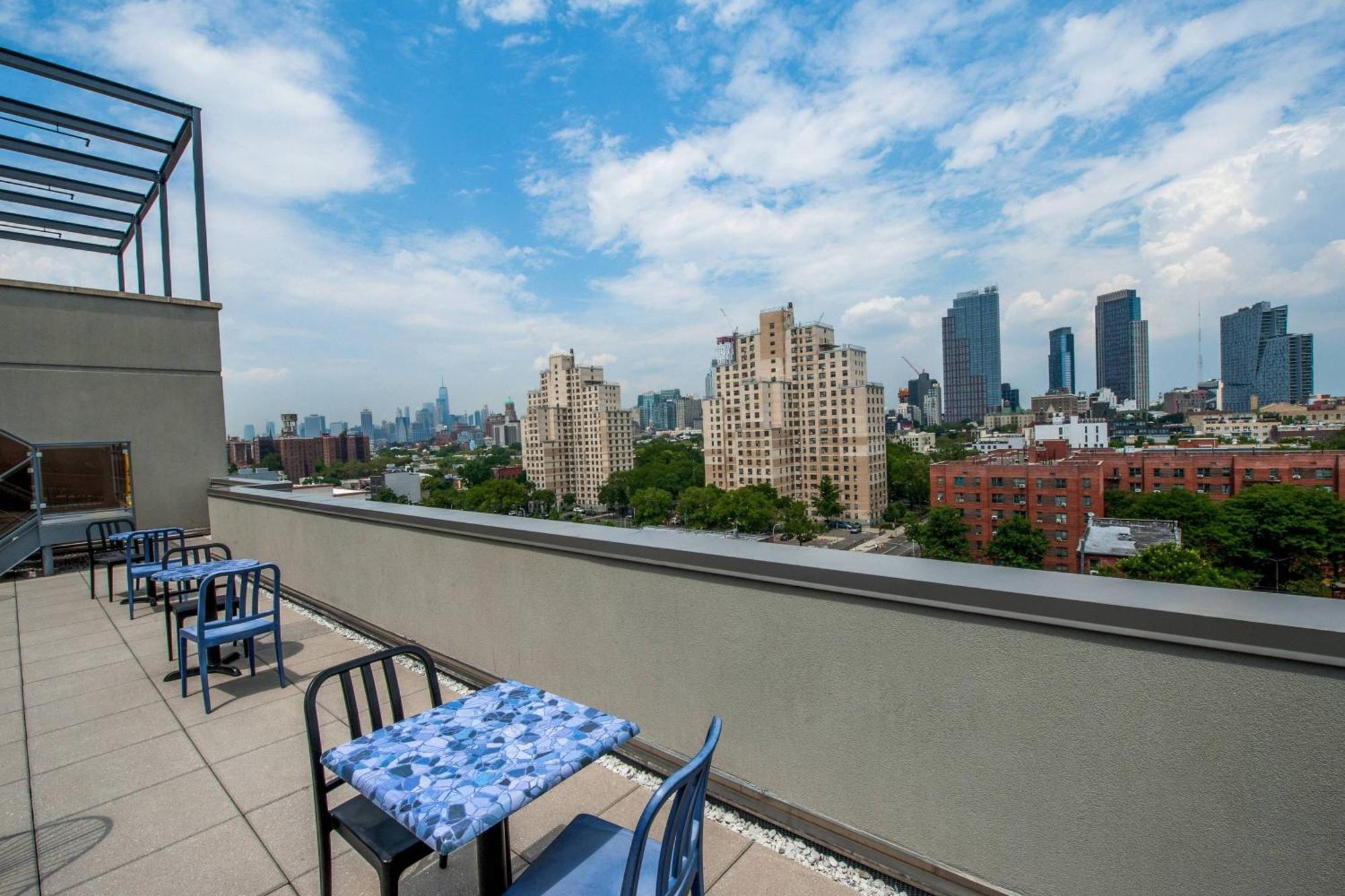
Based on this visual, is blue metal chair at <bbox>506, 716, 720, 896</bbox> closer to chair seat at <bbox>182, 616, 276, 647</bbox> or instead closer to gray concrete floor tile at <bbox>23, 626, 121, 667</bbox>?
chair seat at <bbox>182, 616, 276, 647</bbox>

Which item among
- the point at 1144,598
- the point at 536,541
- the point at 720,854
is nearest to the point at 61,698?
the point at 536,541

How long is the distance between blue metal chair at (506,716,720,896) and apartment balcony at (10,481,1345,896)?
27.5 inches

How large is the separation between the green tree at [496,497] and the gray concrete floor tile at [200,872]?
2098 inches

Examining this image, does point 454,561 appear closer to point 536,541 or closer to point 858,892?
point 536,541

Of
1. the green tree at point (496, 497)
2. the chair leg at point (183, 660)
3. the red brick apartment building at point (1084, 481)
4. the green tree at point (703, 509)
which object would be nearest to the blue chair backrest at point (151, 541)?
the chair leg at point (183, 660)

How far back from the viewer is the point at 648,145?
55.7 ft

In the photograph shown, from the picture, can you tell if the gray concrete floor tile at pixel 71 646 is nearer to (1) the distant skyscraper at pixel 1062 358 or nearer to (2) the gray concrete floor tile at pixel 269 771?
(2) the gray concrete floor tile at pixel 269 771

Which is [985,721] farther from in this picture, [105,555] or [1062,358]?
[1062,358]

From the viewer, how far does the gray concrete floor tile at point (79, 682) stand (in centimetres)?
379

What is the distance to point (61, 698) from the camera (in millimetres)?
3760

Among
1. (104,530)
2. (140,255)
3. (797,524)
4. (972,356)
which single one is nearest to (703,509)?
(797,524)

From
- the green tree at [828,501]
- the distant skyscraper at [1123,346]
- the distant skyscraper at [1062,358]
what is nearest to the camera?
the green tree at [828,501]

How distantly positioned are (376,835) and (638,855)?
0.99 metres

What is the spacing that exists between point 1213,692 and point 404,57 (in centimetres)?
980
